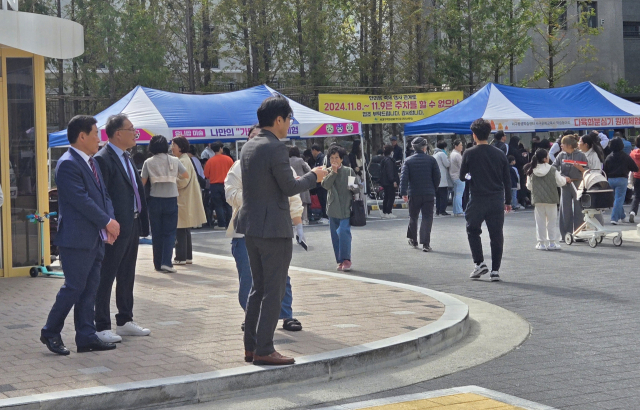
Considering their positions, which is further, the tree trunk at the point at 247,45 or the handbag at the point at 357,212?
the tree trunk at the point at 247,45

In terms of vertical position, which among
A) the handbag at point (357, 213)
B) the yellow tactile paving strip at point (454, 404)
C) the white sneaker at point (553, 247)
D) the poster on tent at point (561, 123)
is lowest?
the yellow tactile paving strip at point (454, 404)

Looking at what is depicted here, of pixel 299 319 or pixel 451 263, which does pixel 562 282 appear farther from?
pixel 299 319

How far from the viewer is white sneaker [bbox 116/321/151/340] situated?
23.7 ft

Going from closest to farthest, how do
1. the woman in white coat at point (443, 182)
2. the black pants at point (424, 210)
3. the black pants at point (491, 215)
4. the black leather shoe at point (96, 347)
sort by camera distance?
the black leather shoe at point (96, 347)
the black pants at point (491, 215)
the black pants at point (424, 210)
the woman in white coat at point (443, 182)

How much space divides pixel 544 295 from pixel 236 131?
12009 millimetres

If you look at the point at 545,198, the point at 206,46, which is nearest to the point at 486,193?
the point at 545,198

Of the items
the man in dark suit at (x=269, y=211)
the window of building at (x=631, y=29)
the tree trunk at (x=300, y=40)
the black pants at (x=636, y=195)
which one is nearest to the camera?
the man in dark suit at (x=269, y=211)

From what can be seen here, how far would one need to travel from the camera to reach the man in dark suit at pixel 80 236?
641 cm

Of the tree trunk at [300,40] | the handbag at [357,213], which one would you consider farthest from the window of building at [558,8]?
the handbag at [357,213]

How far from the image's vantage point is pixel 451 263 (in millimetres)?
12680

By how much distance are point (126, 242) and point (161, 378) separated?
1681 millimetres

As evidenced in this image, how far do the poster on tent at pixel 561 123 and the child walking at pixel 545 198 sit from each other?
8980 millimetres

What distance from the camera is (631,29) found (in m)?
44.4

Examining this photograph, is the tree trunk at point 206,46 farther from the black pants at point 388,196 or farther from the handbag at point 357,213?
the handbag at point 357,213
